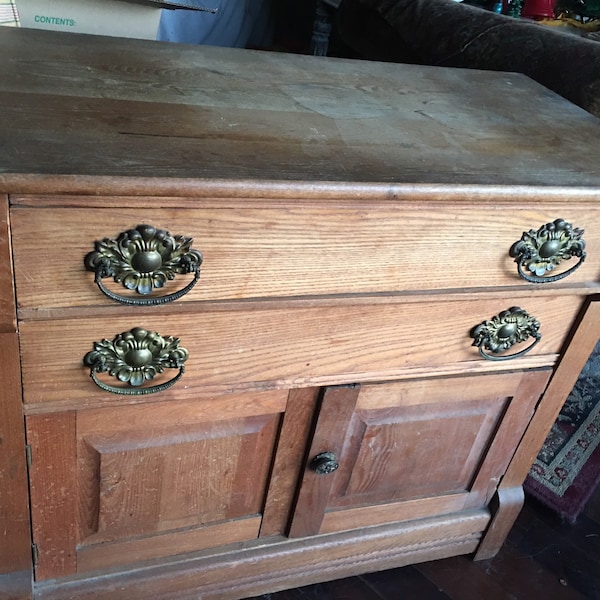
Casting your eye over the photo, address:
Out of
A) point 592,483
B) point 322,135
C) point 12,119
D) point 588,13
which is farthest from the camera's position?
point 588,13

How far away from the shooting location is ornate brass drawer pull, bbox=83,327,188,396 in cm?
72

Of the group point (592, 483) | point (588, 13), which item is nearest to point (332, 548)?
point (592, 483)

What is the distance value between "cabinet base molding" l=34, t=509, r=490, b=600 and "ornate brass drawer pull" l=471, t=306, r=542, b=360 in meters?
0.36

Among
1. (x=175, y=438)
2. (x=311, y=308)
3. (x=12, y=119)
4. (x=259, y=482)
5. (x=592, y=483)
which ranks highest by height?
(x=12, y=119)

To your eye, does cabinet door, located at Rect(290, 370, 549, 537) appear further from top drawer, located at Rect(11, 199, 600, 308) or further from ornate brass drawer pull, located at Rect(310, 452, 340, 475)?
top drawer, located at Rect(11, 199, 600, 308)

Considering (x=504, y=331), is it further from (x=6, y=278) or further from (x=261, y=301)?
(x=6, y=278)

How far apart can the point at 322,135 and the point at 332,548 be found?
2.10 ft

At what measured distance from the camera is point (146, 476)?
86 cm

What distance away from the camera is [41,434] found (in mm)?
767

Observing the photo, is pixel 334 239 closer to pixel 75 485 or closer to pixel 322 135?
pixel 322 135

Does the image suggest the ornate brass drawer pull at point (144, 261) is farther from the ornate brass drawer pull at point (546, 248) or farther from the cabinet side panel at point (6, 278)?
the ornate brass drawer pull at point (546, 248)

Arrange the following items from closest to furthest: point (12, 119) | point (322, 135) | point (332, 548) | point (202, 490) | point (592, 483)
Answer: point (12, 119) → point (322, 135) → point (202, 490) → point (332, 548) → point (592, 483)

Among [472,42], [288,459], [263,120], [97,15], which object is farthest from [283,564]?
[472,42]

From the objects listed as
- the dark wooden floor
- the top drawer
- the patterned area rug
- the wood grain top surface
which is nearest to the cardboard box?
the wood grain top surface
